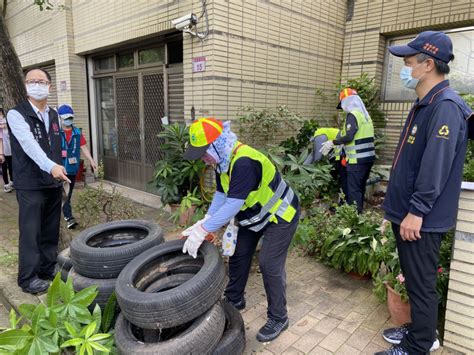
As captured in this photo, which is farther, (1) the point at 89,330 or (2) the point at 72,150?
(2) the point at 72,150

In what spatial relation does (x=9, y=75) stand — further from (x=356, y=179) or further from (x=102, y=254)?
(x=356, y=179)

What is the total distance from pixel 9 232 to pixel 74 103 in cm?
378

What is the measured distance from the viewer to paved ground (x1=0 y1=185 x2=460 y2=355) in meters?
2.60

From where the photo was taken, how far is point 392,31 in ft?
20.3

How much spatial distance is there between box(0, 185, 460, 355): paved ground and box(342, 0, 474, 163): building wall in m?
3.72

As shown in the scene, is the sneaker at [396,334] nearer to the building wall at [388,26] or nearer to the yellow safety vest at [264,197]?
the yellow safety vest at [264,197]

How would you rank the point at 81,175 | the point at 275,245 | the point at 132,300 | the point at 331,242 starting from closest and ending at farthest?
the point at 132,300 < the point at 275,245 < the point at 331,242 < the point at 81,175

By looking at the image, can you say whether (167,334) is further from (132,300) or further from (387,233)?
(387,233)

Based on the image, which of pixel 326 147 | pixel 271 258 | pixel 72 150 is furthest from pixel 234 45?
pixel 271 258

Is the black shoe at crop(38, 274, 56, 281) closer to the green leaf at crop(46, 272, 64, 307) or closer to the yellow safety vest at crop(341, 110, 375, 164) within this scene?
the green leaf at crop(46, 272, 64, 307)

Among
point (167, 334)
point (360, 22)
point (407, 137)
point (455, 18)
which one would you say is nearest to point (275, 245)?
point (167, 334)

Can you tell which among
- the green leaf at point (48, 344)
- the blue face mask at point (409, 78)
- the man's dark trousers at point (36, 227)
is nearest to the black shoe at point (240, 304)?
the green leaf at point (48, 344)

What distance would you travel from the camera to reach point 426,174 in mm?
1979

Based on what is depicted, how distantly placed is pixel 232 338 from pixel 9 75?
364cm
